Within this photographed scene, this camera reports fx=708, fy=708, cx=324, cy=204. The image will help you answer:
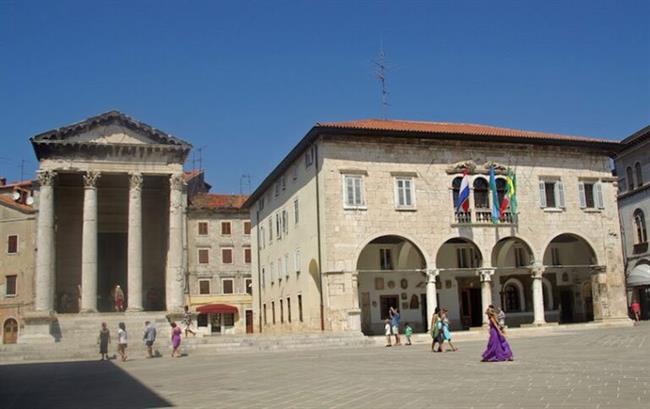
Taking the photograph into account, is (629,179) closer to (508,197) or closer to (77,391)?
(508,197)

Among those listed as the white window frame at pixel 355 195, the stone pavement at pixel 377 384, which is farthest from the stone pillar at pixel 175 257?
the stone pavement at pixel 377 384

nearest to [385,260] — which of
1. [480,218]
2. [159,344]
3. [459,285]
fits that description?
[459,285]

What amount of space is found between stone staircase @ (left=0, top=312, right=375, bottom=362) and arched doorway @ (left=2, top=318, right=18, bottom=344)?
16715 mm

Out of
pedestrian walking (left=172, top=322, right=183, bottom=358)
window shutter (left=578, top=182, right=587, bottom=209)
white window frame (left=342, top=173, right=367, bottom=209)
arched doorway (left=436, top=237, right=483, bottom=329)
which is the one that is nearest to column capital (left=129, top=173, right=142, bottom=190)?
white window frame (left=342, top=173, right=367, bottom=209)

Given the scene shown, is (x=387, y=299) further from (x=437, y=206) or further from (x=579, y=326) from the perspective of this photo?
(x=579, y=326)

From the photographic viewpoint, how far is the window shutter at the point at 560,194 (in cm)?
3981

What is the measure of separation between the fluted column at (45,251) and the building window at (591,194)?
31354mm

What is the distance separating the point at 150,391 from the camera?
14.7 m

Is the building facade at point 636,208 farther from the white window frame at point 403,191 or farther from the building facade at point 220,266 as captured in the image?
the building facade at point 220,266

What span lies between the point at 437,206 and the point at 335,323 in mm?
8340

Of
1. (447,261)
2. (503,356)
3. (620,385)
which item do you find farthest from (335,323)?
(620,385)

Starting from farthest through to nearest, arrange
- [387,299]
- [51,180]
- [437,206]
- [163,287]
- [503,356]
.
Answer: [163,287] → [51,180] → [387,299] → [437,206] → [503,356]

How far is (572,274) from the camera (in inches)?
1716

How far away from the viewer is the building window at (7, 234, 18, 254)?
5647 centimetres
